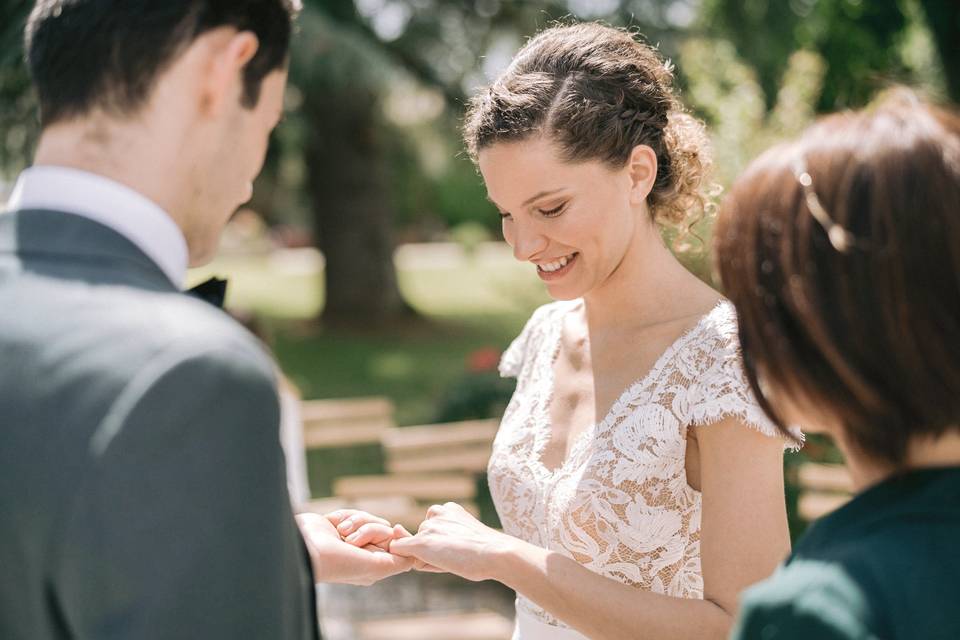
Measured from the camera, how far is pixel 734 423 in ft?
6.23

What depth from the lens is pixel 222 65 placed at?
1.24m

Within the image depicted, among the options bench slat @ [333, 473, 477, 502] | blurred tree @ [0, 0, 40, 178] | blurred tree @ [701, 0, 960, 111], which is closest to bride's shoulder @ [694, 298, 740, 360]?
bench slat @ [333, 473, 477, 502]

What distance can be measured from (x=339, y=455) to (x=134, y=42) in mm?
8594

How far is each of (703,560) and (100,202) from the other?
4.09 ft

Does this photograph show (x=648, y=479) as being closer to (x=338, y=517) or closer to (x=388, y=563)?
(x=388, y=563)

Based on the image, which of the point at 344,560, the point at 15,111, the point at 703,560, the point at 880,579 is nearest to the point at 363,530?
the point at 344,560

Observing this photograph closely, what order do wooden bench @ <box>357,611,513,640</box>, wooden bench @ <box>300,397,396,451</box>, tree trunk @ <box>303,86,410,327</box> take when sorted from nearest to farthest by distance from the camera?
wooden bench @ <box>357,611,513,640</box>
wooden bench @ <box>300,397,396,451</box>
tree trunk @ <box>303,86,410,327</box>

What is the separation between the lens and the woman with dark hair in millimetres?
1081


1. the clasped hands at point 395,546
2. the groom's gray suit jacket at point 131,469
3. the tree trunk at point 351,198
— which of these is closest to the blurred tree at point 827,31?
the tree trunk at point 351,198

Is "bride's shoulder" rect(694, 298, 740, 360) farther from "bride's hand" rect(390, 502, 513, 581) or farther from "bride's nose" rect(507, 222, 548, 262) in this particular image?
"bride's hand" rect(390, 502, 513, 581)

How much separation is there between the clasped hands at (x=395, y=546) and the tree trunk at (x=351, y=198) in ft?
42.8

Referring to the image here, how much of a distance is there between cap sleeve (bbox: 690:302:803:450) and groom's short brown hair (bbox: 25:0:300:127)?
1.12m

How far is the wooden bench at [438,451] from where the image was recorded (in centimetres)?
589

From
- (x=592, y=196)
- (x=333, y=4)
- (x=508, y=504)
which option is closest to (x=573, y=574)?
(x=508, y=504)
